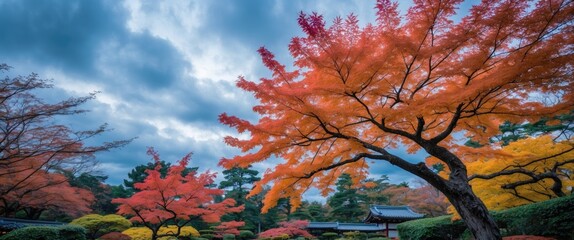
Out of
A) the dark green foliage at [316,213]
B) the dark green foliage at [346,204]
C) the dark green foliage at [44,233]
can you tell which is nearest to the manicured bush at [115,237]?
the dark green foliage at [44,233]

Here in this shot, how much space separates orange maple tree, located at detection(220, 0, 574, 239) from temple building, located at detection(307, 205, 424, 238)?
1932cm

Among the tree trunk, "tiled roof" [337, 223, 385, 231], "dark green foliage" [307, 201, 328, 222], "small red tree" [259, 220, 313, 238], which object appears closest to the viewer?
the tree trunk

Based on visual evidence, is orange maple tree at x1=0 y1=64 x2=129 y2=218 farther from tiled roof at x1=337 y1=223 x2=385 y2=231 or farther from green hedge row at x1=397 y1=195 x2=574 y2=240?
tiled roof at x1=337 y1=223 x2=385 y2=231

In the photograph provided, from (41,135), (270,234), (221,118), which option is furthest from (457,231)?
(41,135)

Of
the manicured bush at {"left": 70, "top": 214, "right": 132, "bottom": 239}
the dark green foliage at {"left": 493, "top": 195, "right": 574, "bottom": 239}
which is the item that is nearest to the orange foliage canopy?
the dark green foliage at {"left": 493, "top": 195, "right": 574, "bottom": 239}

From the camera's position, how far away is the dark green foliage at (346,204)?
32.0m

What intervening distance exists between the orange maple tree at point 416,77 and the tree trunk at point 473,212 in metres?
0.02

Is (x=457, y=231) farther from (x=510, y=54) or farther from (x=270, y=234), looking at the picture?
(x=270, y=234)

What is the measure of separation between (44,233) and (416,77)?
1499 centimetres

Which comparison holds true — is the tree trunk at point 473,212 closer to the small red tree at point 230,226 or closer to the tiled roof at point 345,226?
the small red tree at point 230,226

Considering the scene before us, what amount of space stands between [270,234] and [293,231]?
2.45 meters

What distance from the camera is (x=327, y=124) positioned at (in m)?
5.96

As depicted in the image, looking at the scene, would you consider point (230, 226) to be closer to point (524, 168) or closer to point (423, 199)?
point (423, 199)

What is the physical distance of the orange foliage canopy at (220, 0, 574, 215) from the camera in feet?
15.3
